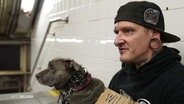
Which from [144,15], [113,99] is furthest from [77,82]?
[144,15]

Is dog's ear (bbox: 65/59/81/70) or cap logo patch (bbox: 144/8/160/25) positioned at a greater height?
cap logo patch (bbox: 144/8/160/25)

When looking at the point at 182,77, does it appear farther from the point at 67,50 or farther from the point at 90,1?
the point at 67,50

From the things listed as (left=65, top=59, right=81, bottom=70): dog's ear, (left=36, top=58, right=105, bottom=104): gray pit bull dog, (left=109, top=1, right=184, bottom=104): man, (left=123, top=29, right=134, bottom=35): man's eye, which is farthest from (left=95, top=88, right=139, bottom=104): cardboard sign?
(left=65, top=59, right=81, bottom=70): dog's ear

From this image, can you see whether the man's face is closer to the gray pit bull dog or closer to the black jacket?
the black jacket

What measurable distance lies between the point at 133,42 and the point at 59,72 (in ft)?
3.63

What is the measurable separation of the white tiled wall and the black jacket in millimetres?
299

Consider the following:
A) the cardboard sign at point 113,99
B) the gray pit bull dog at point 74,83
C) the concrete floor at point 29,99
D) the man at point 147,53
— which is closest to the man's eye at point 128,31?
the man at point 147,53

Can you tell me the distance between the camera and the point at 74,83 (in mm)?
2084

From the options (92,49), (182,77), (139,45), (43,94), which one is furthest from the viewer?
(43,94)

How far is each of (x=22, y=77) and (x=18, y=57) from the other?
49cm

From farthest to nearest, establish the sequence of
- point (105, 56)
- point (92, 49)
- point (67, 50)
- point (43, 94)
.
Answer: point (67, 50) < point (43, 94) < point (92, 49) < point (105, 56)

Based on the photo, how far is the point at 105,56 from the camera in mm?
2465

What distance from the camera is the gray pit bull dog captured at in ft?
6.48

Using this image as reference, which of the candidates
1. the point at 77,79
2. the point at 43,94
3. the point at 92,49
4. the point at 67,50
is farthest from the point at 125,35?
the point at 67,50
